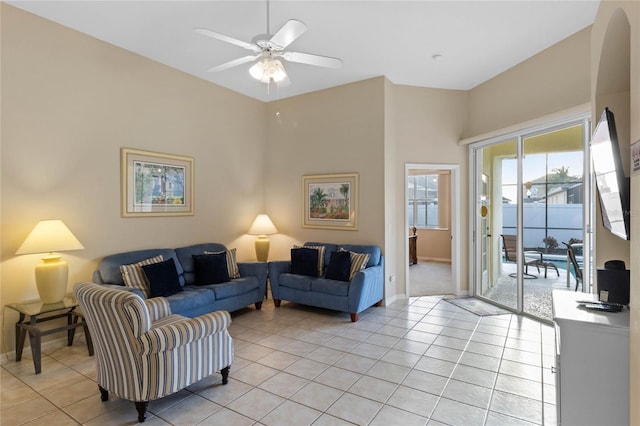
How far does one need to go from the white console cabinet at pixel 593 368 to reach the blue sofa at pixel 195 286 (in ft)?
11.4

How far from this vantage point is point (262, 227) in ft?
18.6

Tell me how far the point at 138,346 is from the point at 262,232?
337 centimetres

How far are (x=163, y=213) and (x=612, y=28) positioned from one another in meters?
4.78

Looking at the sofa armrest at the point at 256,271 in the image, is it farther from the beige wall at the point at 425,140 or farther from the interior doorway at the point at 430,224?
the interior doorway at the point at 430,224

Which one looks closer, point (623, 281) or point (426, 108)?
point (623, 281)

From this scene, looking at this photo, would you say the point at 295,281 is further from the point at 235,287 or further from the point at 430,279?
the point at 430,279

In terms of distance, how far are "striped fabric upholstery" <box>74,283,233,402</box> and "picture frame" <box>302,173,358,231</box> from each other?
3093 millimetres

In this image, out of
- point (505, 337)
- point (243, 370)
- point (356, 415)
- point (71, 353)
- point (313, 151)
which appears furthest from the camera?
point (313, 151)

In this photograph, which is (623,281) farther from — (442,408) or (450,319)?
(450,319)

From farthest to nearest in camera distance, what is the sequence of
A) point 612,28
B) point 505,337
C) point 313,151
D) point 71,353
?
point 313,151 < point 505,337 < point 71,353 < point 612,28

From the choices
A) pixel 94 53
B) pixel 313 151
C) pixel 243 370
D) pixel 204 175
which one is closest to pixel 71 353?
pixel 243 370

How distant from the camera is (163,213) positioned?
4613mm

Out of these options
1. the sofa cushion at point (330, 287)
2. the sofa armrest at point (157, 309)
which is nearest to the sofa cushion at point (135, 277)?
the sofa armrest at point (157, 309)

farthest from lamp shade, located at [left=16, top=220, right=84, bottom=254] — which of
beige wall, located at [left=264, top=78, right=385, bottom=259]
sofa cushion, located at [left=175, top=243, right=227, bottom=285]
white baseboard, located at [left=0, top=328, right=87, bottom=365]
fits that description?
beige wall, located at [left=264, top=78, right=385, bottom=259]
